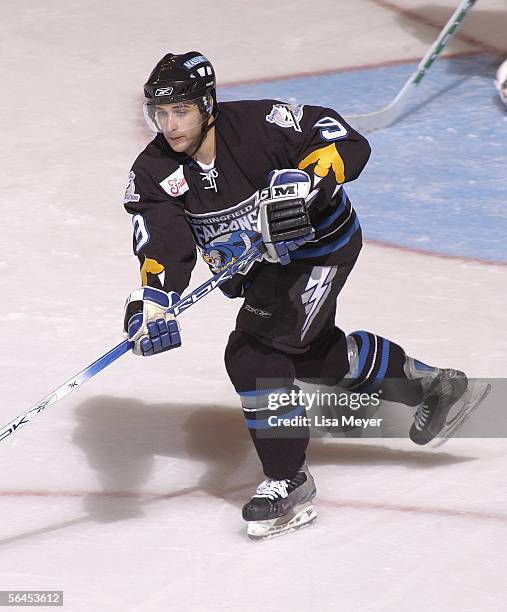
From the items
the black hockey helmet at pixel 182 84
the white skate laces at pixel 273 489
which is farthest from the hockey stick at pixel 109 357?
the white skate laces at pixel 273 489

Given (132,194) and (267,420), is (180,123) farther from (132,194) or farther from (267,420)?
(267,420)

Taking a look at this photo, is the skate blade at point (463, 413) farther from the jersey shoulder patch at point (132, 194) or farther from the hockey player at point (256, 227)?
the jersey shoulder patch at point (132, 194)

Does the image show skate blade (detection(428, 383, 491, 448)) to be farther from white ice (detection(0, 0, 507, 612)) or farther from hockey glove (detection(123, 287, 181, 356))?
hockey glove (detection(123, 287, 181, 356))

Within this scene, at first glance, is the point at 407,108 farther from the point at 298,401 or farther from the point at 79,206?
the point at 298,401

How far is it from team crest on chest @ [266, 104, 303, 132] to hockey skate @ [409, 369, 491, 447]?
730mm

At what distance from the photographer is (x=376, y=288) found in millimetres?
4203

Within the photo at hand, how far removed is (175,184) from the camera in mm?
2990

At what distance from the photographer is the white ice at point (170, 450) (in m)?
2.81

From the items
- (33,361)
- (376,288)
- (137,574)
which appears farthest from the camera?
(376,288)

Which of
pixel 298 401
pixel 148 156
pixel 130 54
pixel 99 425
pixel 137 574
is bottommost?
pixel 130 54

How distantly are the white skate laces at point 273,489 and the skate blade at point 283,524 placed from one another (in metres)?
0.04

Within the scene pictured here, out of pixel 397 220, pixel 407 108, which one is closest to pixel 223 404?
pixel 397 220

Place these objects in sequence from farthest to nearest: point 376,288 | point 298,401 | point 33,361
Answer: point 376,288 < point 33,361 < point 298,401

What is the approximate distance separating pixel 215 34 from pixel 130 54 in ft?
1.44
